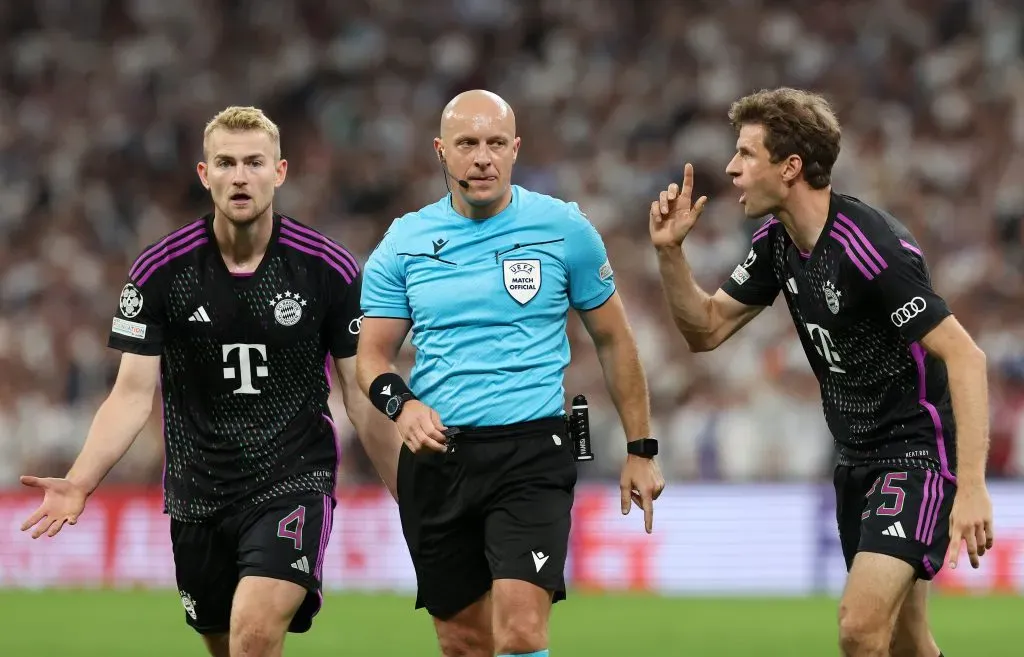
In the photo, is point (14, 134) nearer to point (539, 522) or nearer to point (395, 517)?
point (395, 517)

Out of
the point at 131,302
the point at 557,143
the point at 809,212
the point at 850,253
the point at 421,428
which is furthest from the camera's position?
the point at 557,143

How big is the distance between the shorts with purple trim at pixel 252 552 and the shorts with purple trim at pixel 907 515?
7.85 ft

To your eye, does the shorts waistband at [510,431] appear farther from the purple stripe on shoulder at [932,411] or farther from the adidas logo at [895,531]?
the purple stripe on shoulder at [932,411]

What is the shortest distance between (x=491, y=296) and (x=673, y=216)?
0.92m

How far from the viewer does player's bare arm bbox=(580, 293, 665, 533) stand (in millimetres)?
7625

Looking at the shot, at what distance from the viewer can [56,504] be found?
746cm

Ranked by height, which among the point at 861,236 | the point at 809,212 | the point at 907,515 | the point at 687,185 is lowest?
the point at 907,515

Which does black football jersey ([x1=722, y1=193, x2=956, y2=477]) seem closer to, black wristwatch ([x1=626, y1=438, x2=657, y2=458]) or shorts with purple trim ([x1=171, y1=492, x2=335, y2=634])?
black wristwatch ([x1=626, y1=438, x2=657, y2=458])

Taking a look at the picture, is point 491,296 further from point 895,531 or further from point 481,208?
point 895,531

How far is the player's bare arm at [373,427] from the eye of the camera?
8062 mm

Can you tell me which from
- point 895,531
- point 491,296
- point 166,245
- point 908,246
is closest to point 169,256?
point 166,245

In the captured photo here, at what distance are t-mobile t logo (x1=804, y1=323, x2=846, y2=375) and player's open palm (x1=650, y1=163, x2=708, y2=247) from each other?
0.70m

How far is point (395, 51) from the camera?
78.3ft

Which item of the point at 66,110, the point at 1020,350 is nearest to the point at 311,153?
the point at 66,110
